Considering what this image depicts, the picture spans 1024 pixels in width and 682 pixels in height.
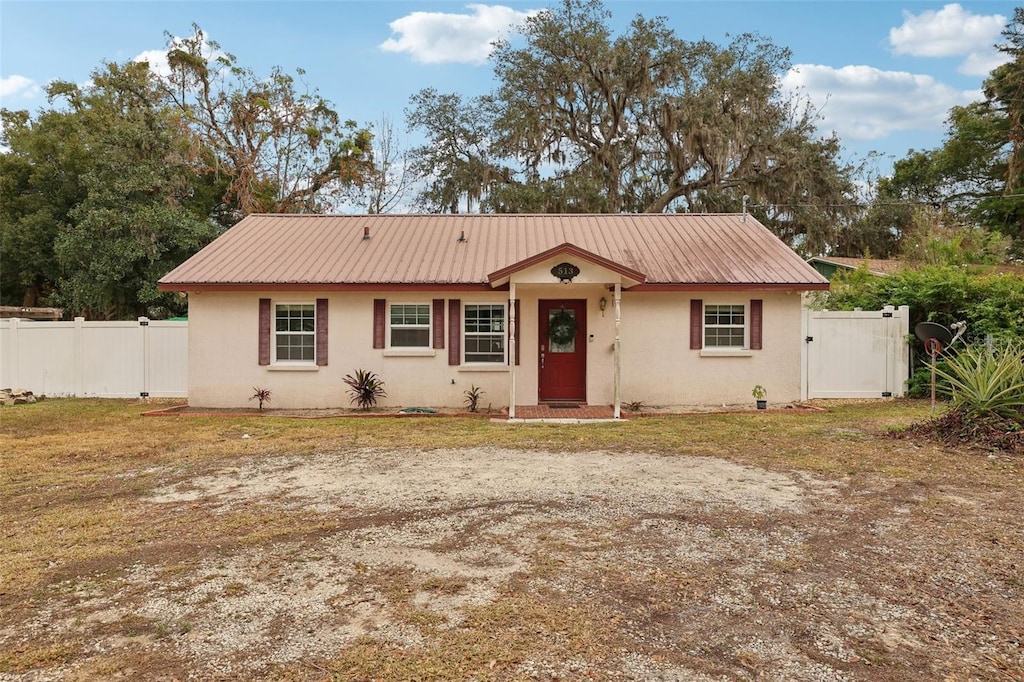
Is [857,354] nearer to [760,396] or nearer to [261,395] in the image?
[760,396]

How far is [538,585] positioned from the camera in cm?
375

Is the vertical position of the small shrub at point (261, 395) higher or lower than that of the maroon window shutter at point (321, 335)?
lower

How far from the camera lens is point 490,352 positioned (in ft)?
40.3

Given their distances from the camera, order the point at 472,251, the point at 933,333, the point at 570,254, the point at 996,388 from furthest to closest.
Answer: the point at 472,251 → the point at 933,333 → the point at 570,254 → the point at 996,388

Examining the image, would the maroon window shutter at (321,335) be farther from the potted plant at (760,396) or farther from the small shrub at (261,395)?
the potted plant at (760,396)

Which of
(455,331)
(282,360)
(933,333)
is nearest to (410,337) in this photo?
(455,331)

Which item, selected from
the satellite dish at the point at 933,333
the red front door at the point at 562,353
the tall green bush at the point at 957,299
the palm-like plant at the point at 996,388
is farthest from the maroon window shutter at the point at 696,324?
the tall green bush at the point at 957,299

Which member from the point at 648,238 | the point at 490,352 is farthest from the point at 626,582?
the point at 648,238

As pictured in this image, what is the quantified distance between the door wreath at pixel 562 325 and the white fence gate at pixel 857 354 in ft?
16.6

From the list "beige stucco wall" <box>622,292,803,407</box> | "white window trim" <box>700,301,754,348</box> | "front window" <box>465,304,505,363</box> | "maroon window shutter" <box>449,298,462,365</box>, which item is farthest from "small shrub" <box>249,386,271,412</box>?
"white window trim" <box>700,301,754,348</box>

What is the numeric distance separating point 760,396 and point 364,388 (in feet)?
25.9

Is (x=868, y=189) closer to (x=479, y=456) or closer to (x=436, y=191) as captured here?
(x=436, y=191)

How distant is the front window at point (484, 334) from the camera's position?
12273 mm

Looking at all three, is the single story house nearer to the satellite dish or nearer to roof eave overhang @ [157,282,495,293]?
roof eave overhang @ [157,282,495,293]
